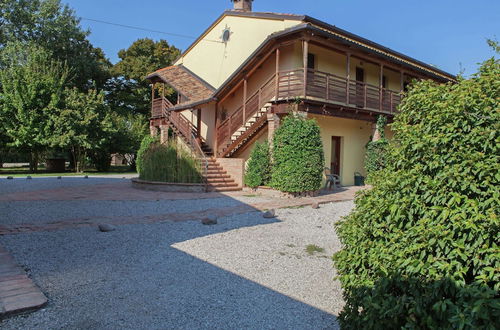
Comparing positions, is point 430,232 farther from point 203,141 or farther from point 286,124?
point 203,141

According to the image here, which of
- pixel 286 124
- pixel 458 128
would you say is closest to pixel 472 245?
pixel 458 128

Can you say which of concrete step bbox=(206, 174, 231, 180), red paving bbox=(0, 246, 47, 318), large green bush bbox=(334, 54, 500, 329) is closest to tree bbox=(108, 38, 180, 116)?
concrete step bbox=(206, 174, 231, 180)

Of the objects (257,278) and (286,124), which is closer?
(257,278)

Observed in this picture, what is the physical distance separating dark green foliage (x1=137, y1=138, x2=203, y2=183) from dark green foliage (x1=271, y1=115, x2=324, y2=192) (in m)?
3.09

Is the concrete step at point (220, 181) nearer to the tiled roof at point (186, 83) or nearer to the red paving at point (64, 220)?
the red paving at point (64, 220)

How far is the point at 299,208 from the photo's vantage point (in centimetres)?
920

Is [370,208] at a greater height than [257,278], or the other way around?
[370,208]

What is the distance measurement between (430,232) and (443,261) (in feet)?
0.52

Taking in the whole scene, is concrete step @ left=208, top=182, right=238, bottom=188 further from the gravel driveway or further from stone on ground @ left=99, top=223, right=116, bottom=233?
stone on ground @ left=99, top=223, right=116, bottom=233

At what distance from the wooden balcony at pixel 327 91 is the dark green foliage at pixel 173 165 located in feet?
13.2

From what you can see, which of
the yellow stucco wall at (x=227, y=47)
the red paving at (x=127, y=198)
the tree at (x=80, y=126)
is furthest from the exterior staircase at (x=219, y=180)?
the tree at (x=80, y=126)

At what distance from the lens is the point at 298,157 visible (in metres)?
11.1

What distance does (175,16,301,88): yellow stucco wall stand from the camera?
16.1 metres

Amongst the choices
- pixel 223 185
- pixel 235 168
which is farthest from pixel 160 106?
pixel 223 185
